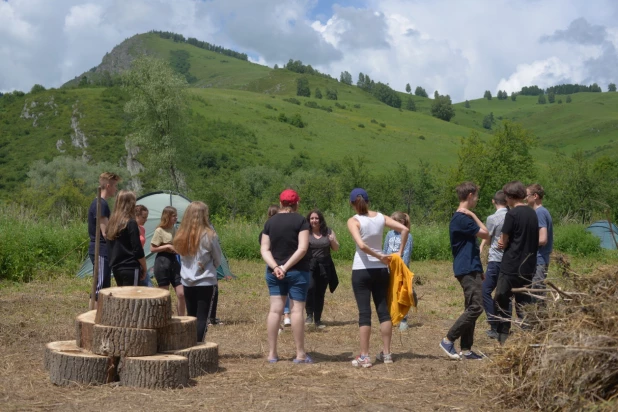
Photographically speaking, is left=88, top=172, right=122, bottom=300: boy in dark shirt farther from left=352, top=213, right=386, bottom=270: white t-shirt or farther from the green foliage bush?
the green foliage bush

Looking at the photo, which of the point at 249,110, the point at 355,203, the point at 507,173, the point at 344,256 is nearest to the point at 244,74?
the point at 249,110

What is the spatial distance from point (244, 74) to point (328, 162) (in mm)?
103213

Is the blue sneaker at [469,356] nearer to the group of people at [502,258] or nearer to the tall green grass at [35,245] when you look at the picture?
the group of people at [502,258]

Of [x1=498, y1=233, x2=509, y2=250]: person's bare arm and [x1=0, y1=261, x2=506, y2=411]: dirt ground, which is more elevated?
[x1=498, y1=233, x2=509, y2=250]: person's bare arm

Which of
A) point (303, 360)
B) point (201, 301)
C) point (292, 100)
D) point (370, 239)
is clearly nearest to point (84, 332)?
point (201, 301)

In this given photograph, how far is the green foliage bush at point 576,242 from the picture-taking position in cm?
2370

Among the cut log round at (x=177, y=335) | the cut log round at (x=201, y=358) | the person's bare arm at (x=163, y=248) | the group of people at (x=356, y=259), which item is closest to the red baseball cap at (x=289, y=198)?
the group of people at (x=356, y=259)

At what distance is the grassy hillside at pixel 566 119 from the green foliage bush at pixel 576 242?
68725 mm

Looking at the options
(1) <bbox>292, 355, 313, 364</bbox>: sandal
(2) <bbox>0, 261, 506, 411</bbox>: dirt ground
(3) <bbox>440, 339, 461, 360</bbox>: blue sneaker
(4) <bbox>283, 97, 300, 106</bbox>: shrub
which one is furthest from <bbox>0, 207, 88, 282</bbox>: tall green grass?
(4) <bbox>283, 97, 300, 106</bbox>: shrub

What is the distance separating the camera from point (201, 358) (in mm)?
6461

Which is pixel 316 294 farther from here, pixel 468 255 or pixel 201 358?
pixel 201 358

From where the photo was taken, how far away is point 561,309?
5.42 metres

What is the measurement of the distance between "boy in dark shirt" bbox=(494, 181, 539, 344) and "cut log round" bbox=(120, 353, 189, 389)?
3324 mm

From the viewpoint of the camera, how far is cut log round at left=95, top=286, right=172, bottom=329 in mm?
6012
